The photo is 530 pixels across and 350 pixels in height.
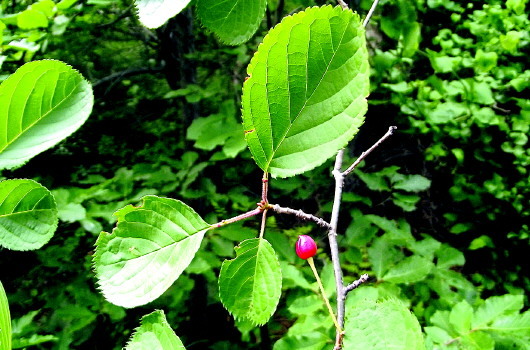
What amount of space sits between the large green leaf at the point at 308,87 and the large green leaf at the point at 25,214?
0.28 m

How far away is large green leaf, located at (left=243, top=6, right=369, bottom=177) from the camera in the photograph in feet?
1.04

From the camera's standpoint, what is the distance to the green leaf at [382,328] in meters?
0.35

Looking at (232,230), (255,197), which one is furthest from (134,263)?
(255,197)

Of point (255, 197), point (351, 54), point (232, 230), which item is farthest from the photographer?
point (255, 197)

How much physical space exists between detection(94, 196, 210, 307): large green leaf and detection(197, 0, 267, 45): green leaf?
18 centimetres

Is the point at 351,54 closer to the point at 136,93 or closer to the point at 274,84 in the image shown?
the point at 274,84

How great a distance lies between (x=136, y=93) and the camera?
10.6 feet

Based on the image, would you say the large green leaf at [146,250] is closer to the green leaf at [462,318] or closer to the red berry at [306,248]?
the red berry at [306,248]

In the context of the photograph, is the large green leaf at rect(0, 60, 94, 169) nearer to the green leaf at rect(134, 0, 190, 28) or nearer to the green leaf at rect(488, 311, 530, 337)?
the green leaf at rect(134, 0, 190, 28)

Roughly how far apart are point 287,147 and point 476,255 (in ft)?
10.9

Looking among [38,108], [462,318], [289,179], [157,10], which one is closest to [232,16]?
[157,10]

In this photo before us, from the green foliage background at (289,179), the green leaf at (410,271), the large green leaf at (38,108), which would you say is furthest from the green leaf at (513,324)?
the large green leaf at (38,108)

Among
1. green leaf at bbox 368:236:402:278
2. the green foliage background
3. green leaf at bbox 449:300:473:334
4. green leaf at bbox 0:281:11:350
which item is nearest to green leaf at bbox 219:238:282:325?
green leaf at bbox 0:281:11:350

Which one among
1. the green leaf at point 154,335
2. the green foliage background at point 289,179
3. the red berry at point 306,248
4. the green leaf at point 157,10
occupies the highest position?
the green leaf at point 157,10
